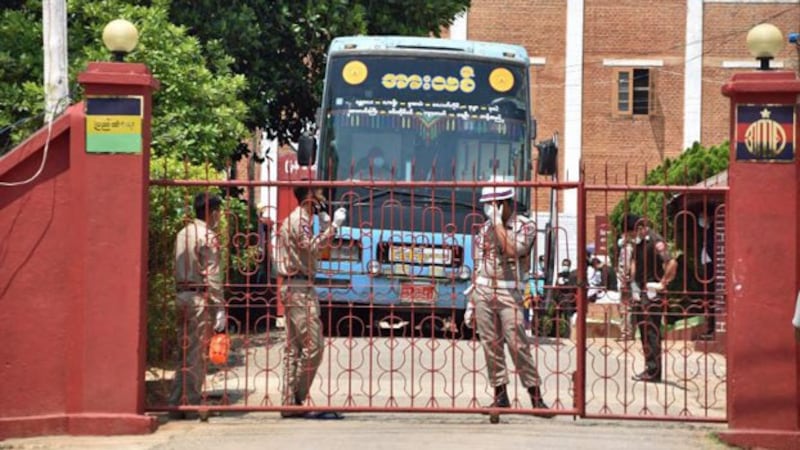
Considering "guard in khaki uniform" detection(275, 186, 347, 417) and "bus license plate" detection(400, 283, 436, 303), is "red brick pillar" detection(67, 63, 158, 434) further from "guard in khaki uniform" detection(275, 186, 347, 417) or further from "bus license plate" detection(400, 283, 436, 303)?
"bus license plate" detection(400, 283, 436, 303)

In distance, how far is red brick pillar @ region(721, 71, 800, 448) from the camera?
9930 millimetres

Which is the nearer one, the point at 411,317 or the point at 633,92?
the point at 411,317

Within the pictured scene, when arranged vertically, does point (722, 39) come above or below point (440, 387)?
above

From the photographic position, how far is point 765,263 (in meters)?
9.96

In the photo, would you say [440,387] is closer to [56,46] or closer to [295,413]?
[295,413]

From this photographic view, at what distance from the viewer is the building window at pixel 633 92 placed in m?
39.2

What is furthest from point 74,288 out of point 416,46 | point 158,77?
point 416,46

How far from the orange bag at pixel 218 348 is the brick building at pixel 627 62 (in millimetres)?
28780

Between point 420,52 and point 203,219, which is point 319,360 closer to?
point 203,219

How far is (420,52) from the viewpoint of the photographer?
17688 mm

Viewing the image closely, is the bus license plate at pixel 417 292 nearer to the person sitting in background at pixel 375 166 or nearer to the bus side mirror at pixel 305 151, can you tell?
the bus side mirror at pixel 305 151

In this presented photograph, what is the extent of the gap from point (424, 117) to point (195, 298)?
6.99 metres

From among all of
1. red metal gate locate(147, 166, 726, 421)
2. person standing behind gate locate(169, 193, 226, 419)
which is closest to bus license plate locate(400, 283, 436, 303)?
red metal gate locate(147, 166, 726, 421)

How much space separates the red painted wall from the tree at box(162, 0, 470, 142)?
9.54 m
